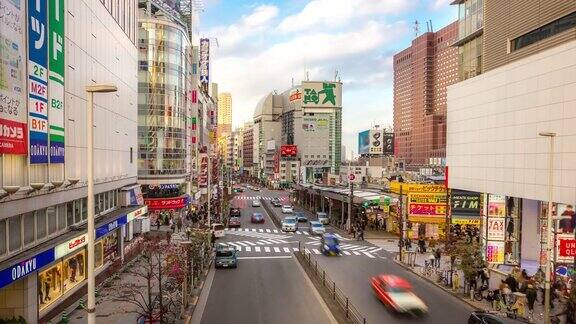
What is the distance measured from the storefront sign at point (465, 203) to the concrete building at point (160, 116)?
39.2 metres

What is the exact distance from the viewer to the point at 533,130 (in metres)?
28.6

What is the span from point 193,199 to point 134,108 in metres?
42.9

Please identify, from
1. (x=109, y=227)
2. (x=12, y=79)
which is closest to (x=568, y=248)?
(x=109, y=227)

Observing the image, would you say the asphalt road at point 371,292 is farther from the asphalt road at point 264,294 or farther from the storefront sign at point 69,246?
the storefront sign at point 69,246

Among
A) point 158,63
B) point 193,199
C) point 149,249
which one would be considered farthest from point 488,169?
point 193,199

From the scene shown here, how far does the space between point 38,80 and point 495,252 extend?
30477mm

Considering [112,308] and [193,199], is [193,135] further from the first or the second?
[112,308]

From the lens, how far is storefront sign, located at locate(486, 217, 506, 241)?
33.8 metres

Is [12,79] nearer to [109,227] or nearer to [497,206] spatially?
[109,227]

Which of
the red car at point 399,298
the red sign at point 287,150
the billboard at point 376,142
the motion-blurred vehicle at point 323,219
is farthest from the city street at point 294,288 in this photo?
the red sign at point 287,150

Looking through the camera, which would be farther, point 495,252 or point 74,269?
point 495,252

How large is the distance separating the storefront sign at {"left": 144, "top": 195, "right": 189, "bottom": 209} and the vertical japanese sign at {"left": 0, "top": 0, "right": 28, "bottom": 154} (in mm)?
45667

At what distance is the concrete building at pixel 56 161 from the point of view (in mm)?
18172

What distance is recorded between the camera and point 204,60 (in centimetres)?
9906
